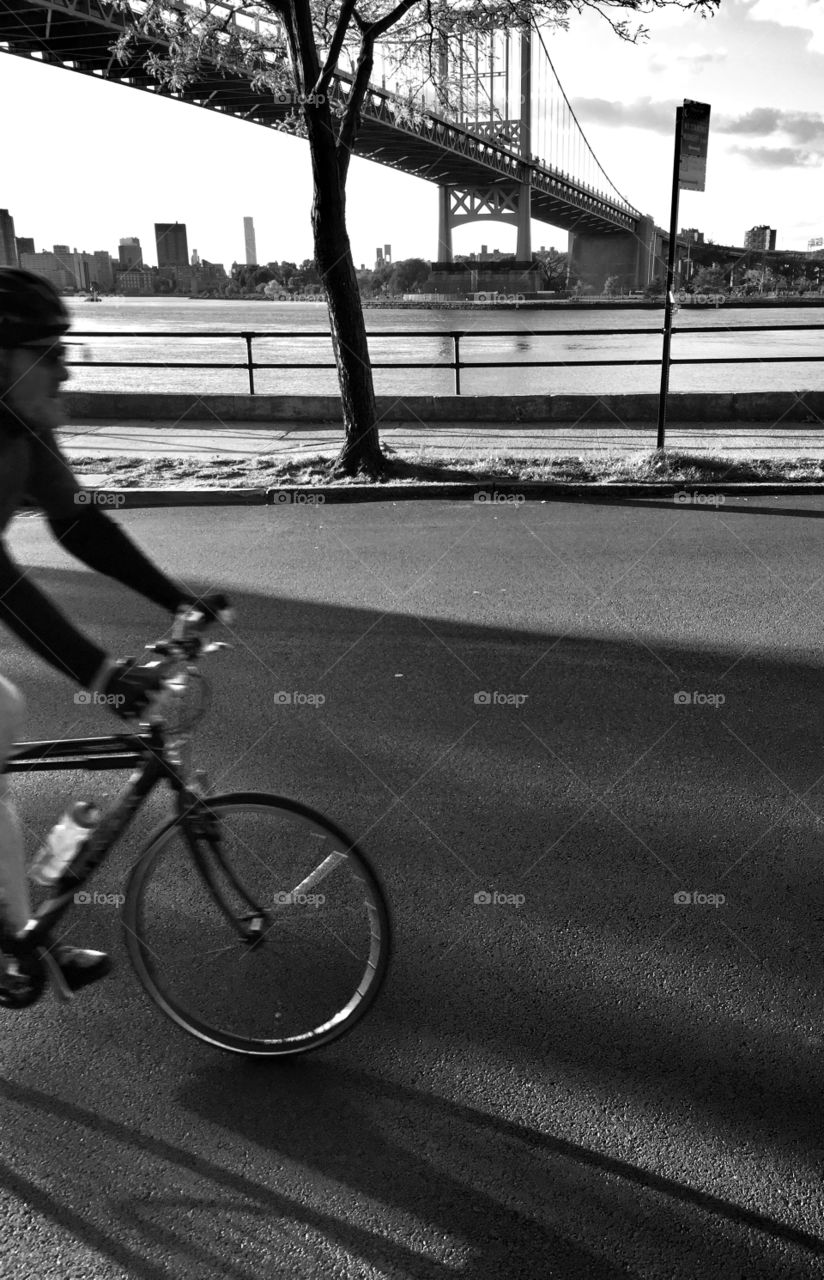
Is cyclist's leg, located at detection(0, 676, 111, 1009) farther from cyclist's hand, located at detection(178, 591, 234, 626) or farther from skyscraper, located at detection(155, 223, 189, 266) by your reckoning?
skyscraper, located at detection(155, 223, 189, 266)

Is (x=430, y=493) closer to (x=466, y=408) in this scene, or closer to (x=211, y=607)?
(x=466, y=408)

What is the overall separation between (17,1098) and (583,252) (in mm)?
70806

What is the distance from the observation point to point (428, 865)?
3.27 metres

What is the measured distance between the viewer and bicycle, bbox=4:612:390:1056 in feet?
7.44

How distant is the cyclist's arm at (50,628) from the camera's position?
2096mm

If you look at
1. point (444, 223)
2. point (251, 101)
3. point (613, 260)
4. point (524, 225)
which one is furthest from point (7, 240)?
point (613, 260)

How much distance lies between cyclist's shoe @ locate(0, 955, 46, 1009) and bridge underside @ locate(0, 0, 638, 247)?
33.7 ft

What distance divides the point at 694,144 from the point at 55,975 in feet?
31.6

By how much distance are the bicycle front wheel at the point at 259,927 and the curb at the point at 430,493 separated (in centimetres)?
675

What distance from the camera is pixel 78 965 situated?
238 cm

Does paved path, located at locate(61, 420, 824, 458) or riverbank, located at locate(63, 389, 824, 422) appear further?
riverbank, located at locate(63, 389, 824, 422)

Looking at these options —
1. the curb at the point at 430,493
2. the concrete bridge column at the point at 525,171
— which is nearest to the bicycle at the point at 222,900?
the curb at the point at 430,493

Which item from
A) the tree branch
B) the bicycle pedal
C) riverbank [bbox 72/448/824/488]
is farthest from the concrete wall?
the bicycle pedal

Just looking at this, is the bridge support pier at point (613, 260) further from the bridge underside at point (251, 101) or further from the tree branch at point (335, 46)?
the tree branch at point (335, 46)
